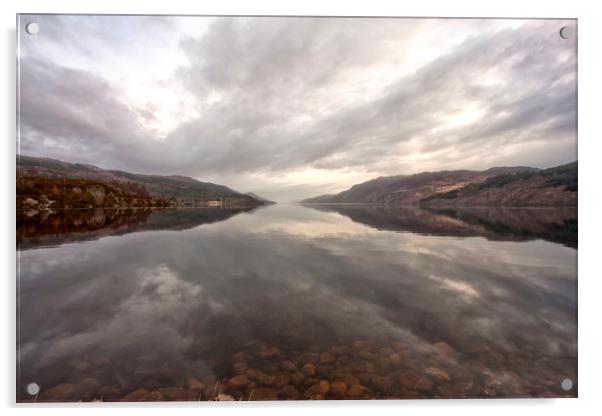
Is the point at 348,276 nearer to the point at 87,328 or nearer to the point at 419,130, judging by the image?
the point at 419,130

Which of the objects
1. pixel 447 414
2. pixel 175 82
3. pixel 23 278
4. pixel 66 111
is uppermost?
pixel 175 82

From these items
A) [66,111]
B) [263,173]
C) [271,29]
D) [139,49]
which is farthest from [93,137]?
[271,29]

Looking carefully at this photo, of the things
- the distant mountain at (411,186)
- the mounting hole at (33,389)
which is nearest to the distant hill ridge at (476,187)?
the distant mountain at (411,186)

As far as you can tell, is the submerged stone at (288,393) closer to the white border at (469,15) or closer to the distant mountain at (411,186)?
the white border at (469,15)

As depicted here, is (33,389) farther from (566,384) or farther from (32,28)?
(566,384)

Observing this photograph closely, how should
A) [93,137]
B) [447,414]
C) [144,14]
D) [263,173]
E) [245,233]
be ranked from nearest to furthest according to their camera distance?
[447,414] < [144,14] < [93,137] < [263,173] < [245,233]

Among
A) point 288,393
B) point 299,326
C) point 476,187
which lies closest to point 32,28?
point 299,326

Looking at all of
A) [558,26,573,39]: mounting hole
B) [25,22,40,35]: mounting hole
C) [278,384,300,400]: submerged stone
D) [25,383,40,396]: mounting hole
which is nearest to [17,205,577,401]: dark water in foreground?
[278,384,300,400]: submerged stone

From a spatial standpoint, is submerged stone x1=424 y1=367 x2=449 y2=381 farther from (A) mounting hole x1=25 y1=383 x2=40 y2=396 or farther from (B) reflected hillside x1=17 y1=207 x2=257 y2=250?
(B) reflected hillside x1=17 y1=207 x2=257 y2=250
